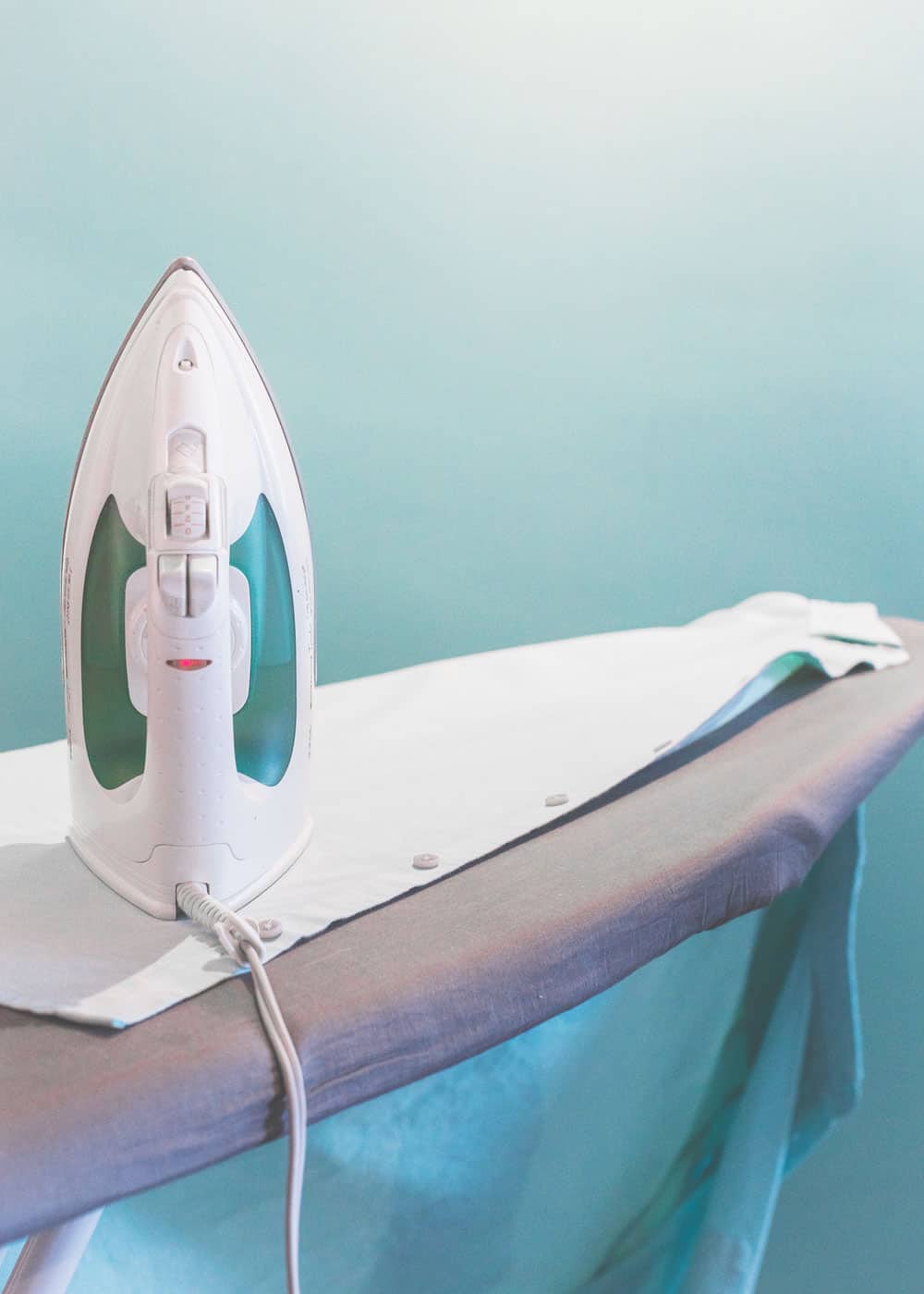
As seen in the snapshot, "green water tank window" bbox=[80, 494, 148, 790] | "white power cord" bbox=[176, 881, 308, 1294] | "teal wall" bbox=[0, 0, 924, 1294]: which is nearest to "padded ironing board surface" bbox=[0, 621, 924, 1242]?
"white power cord" bbox=[176, 881, 308, 1294]

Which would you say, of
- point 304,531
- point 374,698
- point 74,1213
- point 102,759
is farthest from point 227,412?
point 374,698

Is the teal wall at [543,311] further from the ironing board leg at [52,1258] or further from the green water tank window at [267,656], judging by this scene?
the ironing board leg at [52,1258]

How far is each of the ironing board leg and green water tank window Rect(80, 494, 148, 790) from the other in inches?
8.0

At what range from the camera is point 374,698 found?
996 millimetres

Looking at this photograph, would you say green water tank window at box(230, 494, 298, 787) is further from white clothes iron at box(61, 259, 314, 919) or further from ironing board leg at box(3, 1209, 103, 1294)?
ironing board leg at box(3, 1209, 103, 1294)

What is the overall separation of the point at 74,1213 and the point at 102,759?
0.26 m

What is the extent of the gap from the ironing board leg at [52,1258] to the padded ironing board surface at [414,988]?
7cm

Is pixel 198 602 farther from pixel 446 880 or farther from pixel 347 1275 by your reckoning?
pixel 347 1275

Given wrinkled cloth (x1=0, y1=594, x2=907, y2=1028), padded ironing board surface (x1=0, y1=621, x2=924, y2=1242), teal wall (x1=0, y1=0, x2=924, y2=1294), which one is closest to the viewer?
padded ironing board surface (x1=0, y1=621, x2=924, y2=1242)

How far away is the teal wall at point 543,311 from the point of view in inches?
61.2

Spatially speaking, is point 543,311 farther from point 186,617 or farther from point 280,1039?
point 280,1039

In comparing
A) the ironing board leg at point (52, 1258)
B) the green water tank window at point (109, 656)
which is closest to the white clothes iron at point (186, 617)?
the green water tank window at point (109, 656)

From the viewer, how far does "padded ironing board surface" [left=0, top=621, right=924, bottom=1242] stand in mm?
344

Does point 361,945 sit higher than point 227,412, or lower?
lower
